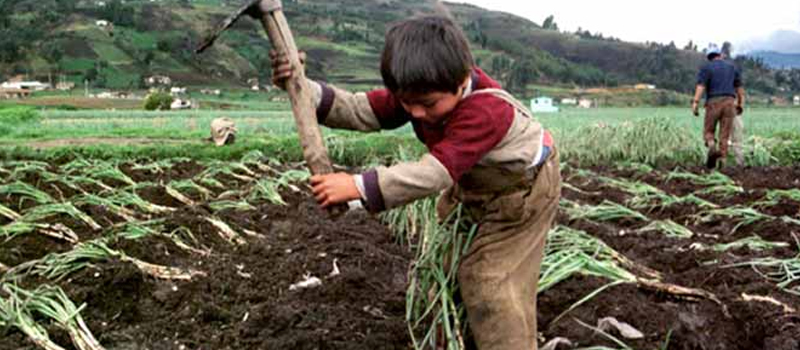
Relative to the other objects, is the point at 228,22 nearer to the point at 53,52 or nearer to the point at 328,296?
the point at 328,296

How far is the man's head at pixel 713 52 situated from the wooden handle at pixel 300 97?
27.4ft

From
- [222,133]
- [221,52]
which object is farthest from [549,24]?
[222,133]

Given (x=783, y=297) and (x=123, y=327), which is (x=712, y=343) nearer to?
(x=783, y=297)

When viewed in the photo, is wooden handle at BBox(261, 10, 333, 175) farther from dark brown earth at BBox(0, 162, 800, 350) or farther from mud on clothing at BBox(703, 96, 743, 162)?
mud on clothing at BBox(703, 96, 743, 162)

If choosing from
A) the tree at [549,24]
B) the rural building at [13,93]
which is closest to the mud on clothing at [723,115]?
the rural building at [13,93]

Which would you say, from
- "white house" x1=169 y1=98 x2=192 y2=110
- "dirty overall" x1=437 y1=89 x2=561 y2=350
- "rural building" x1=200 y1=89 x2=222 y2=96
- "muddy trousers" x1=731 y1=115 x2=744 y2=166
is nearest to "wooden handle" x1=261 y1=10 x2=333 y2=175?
"dirty overall" x1=437 y1=89 x2=561 y2=350

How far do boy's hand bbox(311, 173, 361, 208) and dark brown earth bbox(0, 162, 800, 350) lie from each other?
832 millimetres

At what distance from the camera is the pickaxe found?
6.73 ft

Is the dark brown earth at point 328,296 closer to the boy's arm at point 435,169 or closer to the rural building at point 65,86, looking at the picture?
the boy's arm at point 435,169

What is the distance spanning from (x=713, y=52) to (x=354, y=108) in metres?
8.07

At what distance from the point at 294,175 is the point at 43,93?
2236 inches

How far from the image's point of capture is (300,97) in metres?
2.13

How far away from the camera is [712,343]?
266 centimetres

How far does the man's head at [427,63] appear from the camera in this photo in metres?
1.89
